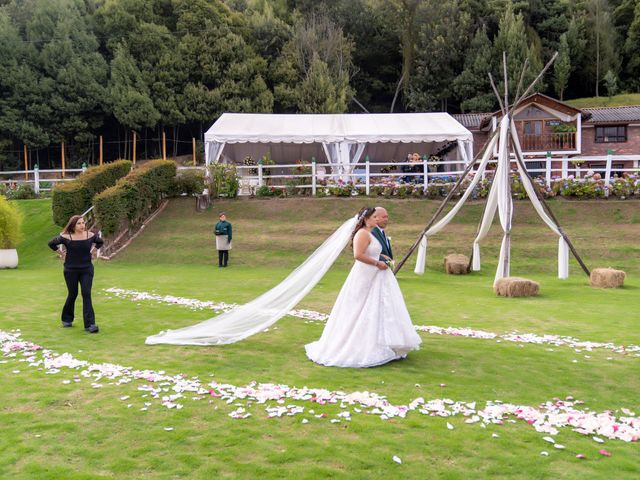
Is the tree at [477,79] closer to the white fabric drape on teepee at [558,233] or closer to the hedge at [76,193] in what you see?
the hedge at [76,193]

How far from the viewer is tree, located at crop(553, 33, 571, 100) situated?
5244 cm

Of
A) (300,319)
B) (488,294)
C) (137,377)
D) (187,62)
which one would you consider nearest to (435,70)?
(187,62)

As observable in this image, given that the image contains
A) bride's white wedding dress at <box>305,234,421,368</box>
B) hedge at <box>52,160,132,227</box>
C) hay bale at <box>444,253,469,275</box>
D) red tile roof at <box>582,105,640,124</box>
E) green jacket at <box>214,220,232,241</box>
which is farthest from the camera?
red tile roof at <box>582,105,640,124</box>

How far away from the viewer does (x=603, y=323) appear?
9430 mm

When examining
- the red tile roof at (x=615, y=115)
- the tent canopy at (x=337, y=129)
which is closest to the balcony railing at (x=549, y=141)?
the red tile roof at (x=615, y=115)

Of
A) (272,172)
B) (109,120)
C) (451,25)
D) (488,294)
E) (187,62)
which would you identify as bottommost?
(488,294)

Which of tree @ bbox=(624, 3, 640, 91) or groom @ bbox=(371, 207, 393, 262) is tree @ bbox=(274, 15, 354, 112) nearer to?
tree @ bbox=(624, 3, 640, 91)

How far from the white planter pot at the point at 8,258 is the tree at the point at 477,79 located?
39.7 metres

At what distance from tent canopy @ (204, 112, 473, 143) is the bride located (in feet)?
73.3

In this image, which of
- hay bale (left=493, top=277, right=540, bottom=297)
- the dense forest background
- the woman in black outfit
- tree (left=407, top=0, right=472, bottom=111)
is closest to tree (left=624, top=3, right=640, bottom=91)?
the dense forest background

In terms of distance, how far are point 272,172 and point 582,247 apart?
1823cm

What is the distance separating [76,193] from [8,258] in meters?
3.92

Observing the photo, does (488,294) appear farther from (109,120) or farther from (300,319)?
(109,120)

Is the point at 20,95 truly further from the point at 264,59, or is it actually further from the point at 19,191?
the point at 264,59
